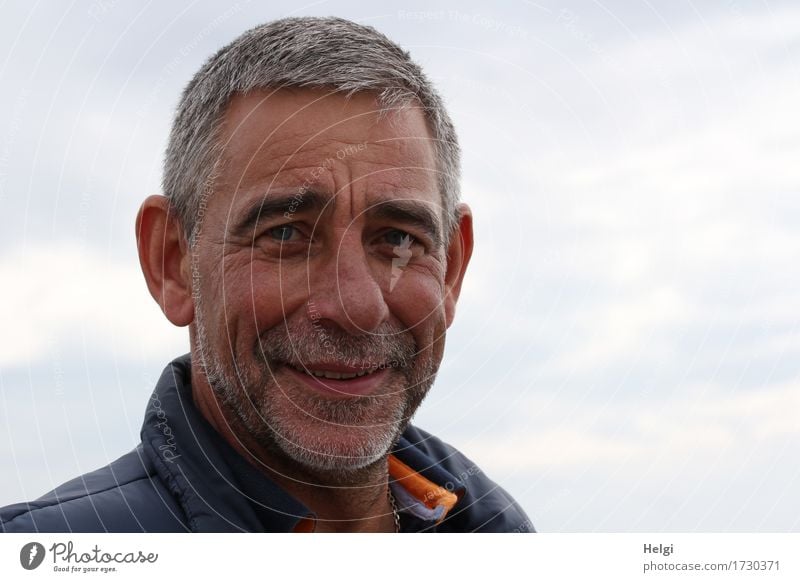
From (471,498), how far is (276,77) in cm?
136

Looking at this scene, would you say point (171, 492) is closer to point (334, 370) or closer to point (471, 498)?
point (334, 370)

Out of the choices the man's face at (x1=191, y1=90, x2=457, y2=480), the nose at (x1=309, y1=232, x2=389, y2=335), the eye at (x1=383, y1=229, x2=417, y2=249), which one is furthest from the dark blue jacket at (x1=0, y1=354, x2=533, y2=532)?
the eye at (x1=383, y1=229, x2=417, y2=249)

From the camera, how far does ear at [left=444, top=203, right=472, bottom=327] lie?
8.86ft

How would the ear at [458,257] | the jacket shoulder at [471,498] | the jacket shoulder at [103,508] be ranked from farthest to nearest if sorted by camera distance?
the jacket shoulder at [471,498] → the ear at [458,257] → the jacket shoulder at [103,508]

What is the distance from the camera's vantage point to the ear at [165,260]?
2.40 metres

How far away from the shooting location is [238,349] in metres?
2.34

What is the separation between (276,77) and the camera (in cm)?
229

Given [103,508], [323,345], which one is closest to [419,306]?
[323,345]

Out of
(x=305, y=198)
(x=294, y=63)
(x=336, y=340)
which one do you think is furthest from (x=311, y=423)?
(x=294, y=63)

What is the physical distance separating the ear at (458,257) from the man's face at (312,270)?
0.82 ft

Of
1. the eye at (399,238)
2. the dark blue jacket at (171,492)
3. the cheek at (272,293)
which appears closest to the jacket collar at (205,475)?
the dark blue jacket at (171,492)

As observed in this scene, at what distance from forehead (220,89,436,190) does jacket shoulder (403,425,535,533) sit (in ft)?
3.14

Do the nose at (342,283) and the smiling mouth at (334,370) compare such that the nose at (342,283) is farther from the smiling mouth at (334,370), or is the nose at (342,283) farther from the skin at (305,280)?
the smiling mouth at (334,370)

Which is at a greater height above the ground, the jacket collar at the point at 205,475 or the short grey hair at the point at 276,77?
the short grey hair at the point at 276,77
